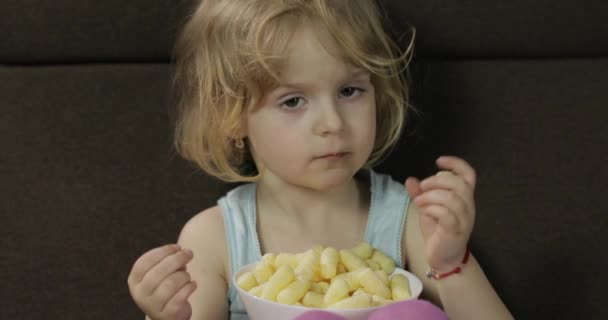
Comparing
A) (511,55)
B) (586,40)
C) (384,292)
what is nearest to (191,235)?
(384,292)

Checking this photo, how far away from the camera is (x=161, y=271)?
3.14 ft

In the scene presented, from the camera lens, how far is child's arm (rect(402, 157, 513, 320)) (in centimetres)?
95

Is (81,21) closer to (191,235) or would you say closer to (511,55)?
(191,235)

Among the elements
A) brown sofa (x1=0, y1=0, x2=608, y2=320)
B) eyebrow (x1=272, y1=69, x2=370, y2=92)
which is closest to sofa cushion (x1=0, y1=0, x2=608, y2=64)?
brown sofa (x1=0, y1=0, x2=608, y2=320)

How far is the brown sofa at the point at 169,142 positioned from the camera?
1.21 metres

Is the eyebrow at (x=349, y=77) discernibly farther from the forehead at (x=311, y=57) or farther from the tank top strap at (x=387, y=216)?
the tank top strap at (x=387, y=216)

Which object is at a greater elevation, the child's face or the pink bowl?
the child's face

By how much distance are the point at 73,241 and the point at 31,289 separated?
98 mm

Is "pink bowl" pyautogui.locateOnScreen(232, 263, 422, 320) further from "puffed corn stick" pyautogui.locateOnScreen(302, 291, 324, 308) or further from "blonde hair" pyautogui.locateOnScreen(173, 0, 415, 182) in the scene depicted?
"blonde hair" pyautogui.locateOnScreen(173, 0, 415, 182)

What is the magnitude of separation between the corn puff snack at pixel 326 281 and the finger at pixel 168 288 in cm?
8

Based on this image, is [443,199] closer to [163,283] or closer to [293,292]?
[293,292]

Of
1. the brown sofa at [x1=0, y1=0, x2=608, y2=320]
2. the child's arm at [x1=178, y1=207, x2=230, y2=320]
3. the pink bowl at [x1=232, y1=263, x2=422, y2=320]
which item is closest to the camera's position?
the pink bowl at [x1=232, y1=263, x2=422, y2=320]

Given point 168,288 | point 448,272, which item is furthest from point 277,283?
point 448,272

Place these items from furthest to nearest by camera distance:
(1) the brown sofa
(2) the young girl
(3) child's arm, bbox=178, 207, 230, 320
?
1. (1) the brown sofa
2. (3) child's arm, bbox=178, 207, 230, 320
3. (2) the young girl
